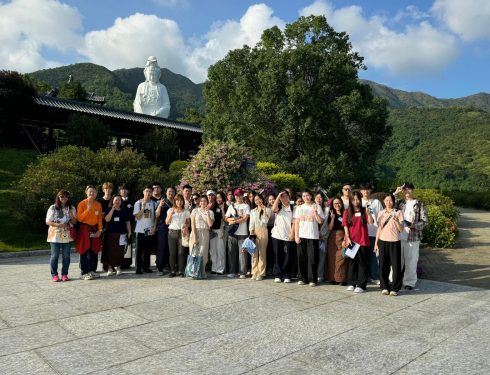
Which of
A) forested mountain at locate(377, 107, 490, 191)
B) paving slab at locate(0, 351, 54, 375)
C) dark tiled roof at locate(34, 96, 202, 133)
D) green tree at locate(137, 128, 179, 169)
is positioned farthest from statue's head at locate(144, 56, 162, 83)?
paving slab at locate(0, 351, 54, 375)

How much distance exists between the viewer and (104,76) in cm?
7769

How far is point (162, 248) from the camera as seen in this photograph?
25.3 feet

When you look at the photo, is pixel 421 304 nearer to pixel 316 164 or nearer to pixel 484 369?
pixel 484 369

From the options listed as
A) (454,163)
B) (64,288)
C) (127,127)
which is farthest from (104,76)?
(64,288)

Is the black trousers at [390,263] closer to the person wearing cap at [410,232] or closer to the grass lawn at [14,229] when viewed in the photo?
the person wearing cap at [410,232]

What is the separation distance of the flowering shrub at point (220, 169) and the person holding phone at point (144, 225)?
6.30ft

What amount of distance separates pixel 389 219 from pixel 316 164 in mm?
14286

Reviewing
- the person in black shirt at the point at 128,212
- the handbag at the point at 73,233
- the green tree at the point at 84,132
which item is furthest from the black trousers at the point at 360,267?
the green tree at the point at 84,132

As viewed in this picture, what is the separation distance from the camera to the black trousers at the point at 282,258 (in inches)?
283

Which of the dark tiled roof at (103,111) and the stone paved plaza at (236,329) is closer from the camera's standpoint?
the stone paved plaza at (236,329)

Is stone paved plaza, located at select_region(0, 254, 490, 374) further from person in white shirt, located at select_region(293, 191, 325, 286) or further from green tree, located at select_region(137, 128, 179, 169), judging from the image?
green tree, located at select_region(137, 128, 179, 169)

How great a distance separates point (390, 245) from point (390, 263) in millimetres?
314

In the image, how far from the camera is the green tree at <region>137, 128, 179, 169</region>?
981 inches

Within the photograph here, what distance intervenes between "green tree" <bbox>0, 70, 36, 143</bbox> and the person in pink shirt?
2115 centimetres
